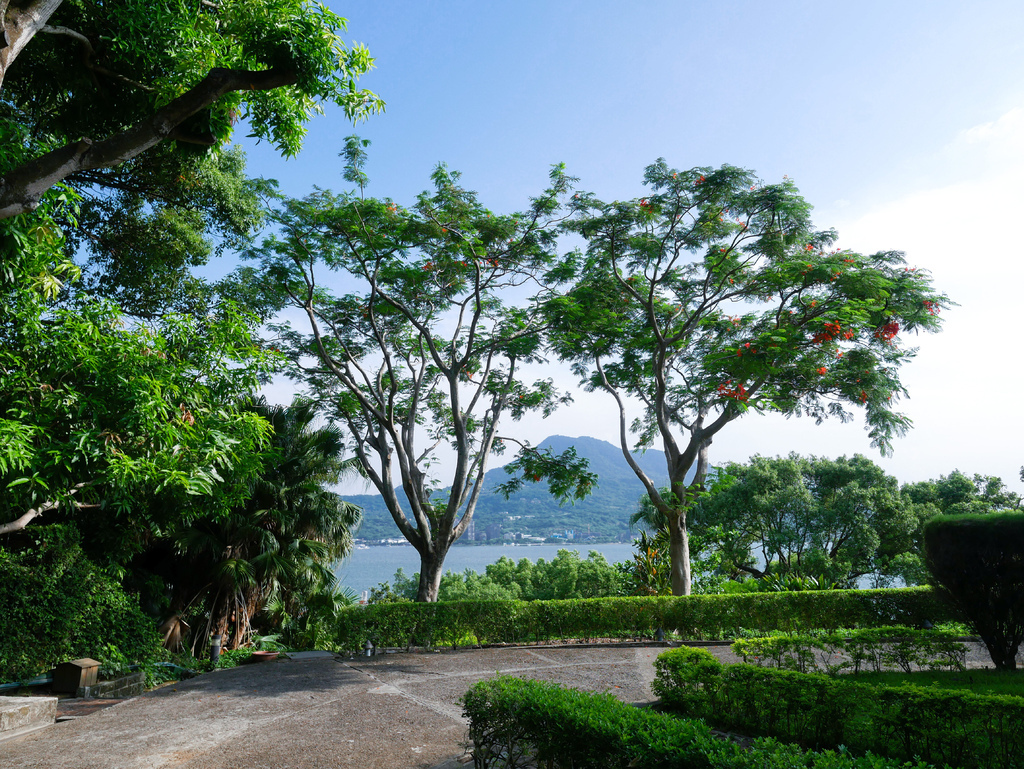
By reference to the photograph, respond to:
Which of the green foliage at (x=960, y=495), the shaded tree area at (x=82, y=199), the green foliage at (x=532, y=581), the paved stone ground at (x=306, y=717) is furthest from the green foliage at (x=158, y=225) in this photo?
the green foliage at (x=960, y=495)

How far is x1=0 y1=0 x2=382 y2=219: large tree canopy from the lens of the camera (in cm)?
422

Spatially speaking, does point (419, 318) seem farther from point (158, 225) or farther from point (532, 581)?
point (532, 581)

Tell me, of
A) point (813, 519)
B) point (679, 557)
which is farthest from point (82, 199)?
point (813, 519)

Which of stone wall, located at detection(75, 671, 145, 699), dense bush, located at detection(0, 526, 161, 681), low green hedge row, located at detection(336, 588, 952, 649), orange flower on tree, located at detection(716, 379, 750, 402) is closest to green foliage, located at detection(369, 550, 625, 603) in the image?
low green hedge row, located at detection(336, 588, 952, 649)

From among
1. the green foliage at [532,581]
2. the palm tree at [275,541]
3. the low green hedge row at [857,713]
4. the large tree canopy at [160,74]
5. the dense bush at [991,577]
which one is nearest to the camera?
the large tree canopy at [160,74]

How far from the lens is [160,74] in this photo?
586 centimetres

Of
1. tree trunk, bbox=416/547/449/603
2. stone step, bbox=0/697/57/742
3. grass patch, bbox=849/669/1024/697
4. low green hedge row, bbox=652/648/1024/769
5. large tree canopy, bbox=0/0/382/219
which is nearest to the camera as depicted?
large tree canopy, bbox=0/0/382/219

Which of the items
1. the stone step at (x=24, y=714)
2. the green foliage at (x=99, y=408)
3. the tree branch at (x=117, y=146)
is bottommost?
the stone step at (x=24, y=714)

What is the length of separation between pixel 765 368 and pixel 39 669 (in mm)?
13793

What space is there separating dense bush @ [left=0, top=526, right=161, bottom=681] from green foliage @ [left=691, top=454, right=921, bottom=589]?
21.9 meters

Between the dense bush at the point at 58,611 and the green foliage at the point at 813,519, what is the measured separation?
2193 centimetres

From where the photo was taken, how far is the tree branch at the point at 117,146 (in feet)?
Answer: 13.3

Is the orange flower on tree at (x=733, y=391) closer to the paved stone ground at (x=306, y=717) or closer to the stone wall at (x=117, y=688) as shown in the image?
the paved stone ground at (x=306, y=717)

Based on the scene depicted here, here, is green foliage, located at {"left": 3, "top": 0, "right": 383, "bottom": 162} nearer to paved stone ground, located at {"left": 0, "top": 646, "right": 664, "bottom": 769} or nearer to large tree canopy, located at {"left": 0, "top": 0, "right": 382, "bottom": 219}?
large tree canopy, located at {"left": 0, "top": 0, "right": 382, "bottom": 219}
